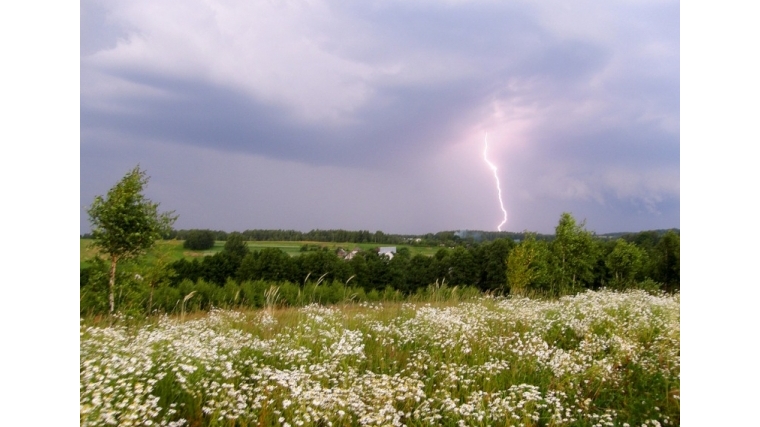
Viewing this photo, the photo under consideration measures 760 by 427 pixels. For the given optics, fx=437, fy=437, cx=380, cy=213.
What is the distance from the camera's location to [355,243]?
233 inches

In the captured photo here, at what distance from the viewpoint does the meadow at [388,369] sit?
8.32ft

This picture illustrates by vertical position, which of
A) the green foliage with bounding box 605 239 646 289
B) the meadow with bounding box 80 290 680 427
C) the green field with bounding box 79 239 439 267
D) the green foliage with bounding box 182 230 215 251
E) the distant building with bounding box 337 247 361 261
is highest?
the green foliage with bounding box 182 230 215 251

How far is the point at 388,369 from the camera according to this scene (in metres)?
3.53

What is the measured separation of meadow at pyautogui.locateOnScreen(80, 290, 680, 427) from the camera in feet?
8.32

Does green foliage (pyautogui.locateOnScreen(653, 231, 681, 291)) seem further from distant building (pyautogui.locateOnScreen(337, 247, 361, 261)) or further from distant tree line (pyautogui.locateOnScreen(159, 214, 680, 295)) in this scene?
distant building (pyautogui.locateOnScreen(337, 247, 361, 261))

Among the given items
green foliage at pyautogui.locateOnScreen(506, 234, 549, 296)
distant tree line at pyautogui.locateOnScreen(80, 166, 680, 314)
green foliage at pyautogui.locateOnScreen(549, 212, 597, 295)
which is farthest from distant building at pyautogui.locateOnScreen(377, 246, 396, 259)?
green foliage at pyautogui.locateOnScreen(549, 212, 597, 295)

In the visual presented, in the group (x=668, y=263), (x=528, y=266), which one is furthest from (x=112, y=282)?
(x=668, y=263)

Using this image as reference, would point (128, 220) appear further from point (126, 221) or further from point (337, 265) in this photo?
point (337, 265)

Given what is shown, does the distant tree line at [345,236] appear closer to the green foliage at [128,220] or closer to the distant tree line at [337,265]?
the distant tree line at [337,265]

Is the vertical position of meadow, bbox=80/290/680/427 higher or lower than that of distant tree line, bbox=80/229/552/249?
lower

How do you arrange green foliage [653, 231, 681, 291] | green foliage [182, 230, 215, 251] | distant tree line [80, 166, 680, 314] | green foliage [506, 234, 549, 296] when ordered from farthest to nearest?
1. green foliage [506, 234, 549, 296]
2. green foliage [653, 231, 681, 291]
3. green foliage [182, 230, 215, 251]
4. distant tree line [80, 166, 680, 314]
